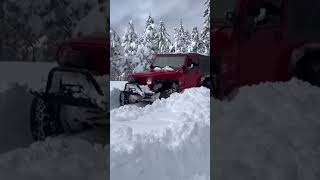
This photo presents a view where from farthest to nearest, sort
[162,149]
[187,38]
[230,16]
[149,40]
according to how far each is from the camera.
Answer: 1. [187,38]
2. [149,40]
3. [162,149]
4. [230,16]

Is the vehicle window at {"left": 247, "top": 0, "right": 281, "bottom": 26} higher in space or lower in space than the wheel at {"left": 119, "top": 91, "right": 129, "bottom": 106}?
higher

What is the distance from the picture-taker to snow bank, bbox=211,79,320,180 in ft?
12.3

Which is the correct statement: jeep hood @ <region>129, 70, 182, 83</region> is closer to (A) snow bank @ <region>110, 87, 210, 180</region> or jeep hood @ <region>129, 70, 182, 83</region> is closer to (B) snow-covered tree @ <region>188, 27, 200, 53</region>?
(A) snow bank @ <region>110, 87, 210, 180</region>

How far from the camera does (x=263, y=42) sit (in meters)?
3.76

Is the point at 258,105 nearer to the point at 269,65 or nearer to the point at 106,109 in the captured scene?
the point at 269,65

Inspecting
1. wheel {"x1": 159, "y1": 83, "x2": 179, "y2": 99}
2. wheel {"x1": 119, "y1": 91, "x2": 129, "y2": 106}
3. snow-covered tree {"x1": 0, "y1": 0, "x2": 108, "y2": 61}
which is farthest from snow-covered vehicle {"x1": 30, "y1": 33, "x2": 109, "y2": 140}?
wheel {"x1": 159, "y1": 83, "x2": 179, "y2": 99}

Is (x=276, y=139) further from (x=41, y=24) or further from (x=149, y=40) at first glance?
(x=149, y=40)

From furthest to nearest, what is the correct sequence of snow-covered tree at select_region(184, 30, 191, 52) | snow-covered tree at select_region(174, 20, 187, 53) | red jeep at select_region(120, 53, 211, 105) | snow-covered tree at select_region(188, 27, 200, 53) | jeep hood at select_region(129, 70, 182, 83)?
snow-covered tree at select_region(174, 20, 187, 53) → snow-covered tree at select_region(184, 30, 191, 52) → snow-covered tree at select_region(188, 27, 200, 53) → jeep hood at select_region(129, 70, 182, 83) → red jeep at select_region(120, 53, 211, 105)

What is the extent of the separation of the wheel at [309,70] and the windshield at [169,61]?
8.42m

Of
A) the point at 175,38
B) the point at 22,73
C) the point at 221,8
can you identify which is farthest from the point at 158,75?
the point at 175,38

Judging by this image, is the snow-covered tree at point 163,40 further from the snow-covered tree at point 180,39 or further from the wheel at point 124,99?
the wheel at point 124,99

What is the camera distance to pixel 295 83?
3.74 metres

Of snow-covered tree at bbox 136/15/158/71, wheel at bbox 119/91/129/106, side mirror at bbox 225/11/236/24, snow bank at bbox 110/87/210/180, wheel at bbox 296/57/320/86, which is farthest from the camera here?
snow-covered tree at bbox 136/15/158/71

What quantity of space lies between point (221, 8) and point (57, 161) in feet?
6.82
